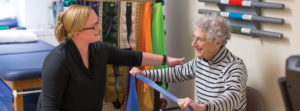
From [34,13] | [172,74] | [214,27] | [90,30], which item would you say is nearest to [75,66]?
[90,30]

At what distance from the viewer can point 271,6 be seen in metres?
1.98

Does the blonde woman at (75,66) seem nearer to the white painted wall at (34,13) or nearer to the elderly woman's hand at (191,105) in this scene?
the elderly woman's hand at (191,105)

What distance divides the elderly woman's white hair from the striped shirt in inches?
3.5

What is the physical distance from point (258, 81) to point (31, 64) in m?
1.54

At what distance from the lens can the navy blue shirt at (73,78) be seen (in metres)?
1.94

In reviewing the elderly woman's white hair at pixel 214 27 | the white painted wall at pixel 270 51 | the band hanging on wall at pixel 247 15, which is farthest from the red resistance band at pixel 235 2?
the elderly woman's white hair at pixel 214 27

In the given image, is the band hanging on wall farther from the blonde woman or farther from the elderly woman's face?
the blonde woman

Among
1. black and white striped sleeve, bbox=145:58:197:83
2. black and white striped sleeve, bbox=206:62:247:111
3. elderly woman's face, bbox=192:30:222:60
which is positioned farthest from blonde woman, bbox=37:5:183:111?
black and white striped sleeve, bbox=206:62:247:111

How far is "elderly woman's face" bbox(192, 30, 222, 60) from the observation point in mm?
1966

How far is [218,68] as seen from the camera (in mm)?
1999

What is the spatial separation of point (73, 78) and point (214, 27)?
78cm

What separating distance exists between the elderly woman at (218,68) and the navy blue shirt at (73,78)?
21.7 inches

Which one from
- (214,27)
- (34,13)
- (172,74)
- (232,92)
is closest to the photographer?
(232,92)

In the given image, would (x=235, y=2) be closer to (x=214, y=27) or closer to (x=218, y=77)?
(x=214, y=27)
